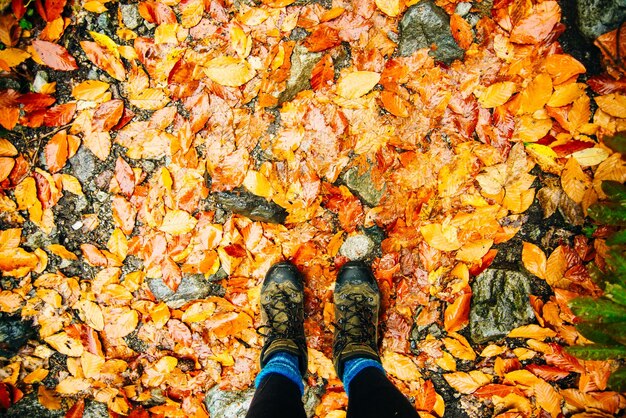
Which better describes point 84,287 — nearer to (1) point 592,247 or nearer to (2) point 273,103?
(2) point 273,103

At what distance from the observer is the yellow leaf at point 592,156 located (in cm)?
185

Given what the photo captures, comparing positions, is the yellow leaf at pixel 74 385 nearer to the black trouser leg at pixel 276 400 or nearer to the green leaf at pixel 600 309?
the black trouser leg at pixel 276 400

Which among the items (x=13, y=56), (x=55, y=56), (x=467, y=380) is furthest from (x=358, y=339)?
(x=13, y=56)

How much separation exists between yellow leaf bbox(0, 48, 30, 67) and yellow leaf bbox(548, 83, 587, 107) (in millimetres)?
3034

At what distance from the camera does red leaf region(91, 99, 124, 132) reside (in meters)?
2.14

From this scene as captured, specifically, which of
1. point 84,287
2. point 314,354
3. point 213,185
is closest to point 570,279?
point 314,354

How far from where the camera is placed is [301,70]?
206 cm

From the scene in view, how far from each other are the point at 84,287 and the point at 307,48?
2.01m

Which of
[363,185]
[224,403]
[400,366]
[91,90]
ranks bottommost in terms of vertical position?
[224,403]

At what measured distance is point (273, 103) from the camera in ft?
6.84

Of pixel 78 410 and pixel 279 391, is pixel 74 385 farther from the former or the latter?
pixel 279 391

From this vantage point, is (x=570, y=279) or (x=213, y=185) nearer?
(x=570, y=279)

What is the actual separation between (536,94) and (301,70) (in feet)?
4.26

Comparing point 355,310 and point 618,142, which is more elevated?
point 618,142
